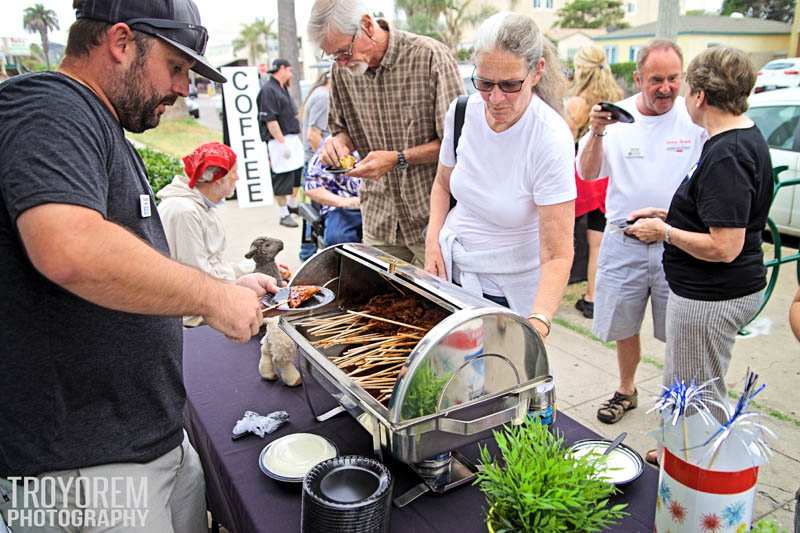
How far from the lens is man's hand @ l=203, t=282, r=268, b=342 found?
137 cm

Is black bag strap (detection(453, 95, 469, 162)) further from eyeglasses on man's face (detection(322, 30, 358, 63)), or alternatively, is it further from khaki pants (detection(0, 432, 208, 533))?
khaki pants (detection(0, 432, 208, 533))

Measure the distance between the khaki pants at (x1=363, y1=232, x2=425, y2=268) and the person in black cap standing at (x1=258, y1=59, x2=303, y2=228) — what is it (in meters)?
5.48

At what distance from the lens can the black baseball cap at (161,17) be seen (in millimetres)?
1367

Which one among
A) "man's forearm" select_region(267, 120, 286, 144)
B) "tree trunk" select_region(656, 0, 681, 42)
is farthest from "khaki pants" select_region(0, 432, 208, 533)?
"tree trunk" select_region(656, 0, 681, 42)

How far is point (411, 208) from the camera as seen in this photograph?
3113mm

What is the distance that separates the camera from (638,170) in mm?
3104

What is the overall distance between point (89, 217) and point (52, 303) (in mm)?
359

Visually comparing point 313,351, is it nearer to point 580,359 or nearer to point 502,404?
point 502,404

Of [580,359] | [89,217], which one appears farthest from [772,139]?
[89,217]

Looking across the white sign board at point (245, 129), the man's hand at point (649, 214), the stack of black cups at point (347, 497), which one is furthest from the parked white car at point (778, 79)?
the stack of black cups at point (347, 497)

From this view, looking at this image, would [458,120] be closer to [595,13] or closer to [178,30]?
[178,30]

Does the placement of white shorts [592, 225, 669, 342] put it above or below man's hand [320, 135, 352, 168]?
below

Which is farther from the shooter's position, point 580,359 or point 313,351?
point 580,359

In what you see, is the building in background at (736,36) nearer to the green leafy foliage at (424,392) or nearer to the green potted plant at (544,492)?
the green leafy foliage at (424,392)
